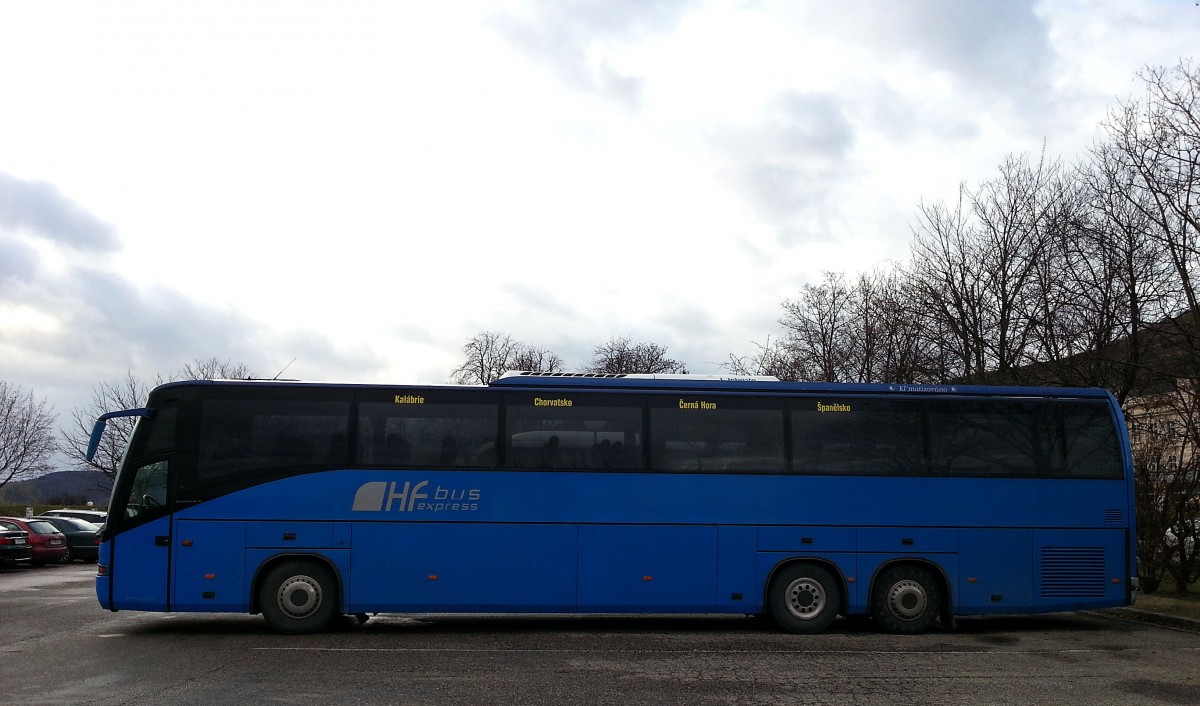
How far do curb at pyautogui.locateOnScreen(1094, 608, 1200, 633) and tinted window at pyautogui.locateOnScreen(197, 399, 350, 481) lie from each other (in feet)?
40.6

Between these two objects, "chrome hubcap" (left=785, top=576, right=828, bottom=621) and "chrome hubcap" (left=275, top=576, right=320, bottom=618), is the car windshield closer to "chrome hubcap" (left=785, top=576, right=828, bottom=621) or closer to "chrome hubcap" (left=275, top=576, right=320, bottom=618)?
"chrome hubcap" (left=275, top=576, right=320, bottom=618)

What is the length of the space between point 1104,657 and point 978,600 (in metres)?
2.35

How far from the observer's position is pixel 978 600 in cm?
1388

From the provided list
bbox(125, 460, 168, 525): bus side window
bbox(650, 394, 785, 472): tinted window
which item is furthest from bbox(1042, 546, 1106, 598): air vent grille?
bbox(125, 460, 168, 525): bus side window

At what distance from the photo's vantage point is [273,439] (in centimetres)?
1327

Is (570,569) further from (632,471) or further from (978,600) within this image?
(978,600)

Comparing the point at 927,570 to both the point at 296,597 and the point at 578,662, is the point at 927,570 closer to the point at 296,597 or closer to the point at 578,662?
the point at 578,662

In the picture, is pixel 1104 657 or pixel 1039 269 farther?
pixel 1039 269

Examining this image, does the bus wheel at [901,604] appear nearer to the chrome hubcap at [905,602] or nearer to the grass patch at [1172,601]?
the chrome hubcap at [905,602]

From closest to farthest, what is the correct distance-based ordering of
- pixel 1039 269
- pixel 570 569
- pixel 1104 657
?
pixel 1104 657 → pixel 570 569 → pixel 1039 269

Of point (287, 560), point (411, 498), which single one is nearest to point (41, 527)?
point (287, 560)

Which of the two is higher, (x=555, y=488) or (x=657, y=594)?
(x=555, y=488)

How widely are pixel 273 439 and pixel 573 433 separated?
4081 mm

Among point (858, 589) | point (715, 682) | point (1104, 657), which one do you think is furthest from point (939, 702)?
point (858, 589)
